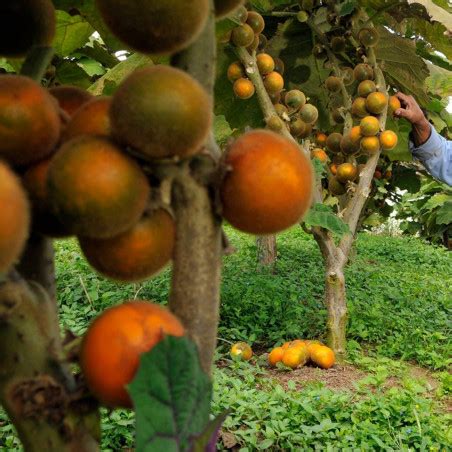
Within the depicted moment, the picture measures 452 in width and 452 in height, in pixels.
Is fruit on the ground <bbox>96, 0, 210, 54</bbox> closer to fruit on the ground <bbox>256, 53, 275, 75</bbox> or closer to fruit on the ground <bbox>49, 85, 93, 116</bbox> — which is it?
fruit on the ground <bbox>49, 85, 93, 116</bbox>

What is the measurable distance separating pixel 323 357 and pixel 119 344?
3837 millimetres

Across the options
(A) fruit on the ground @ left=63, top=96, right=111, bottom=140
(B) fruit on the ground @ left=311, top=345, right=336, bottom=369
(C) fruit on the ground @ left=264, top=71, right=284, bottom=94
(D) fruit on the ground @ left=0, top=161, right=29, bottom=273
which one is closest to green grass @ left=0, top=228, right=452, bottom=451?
(B) fruit on the ground @ left=311, top=345, right=336, bottom=369

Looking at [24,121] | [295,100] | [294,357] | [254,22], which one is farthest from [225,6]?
[294,357]

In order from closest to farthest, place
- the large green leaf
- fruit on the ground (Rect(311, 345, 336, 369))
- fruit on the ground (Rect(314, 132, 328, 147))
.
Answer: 1. the large green leaf
2. fruit on the ground (Rect(311, 345, 336, 369))
3. fruit on the ground (Rect(314, 132, 328, 147))

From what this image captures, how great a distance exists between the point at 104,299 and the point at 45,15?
15.6 feet

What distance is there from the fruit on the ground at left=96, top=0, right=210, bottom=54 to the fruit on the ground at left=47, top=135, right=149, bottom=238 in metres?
0.12

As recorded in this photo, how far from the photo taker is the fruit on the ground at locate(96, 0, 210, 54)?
0.64 meters

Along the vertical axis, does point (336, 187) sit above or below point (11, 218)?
below

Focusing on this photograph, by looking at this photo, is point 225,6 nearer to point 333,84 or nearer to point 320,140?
point 333,84

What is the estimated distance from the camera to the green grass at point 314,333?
3143 mm

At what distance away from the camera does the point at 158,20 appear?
25.3 inches

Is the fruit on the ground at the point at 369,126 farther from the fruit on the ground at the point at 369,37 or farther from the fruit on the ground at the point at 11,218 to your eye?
the fruit on the ground at the point at 11,218

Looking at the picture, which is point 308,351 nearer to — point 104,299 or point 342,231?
point 342,231

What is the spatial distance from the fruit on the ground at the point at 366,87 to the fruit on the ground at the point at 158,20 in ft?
11.8
